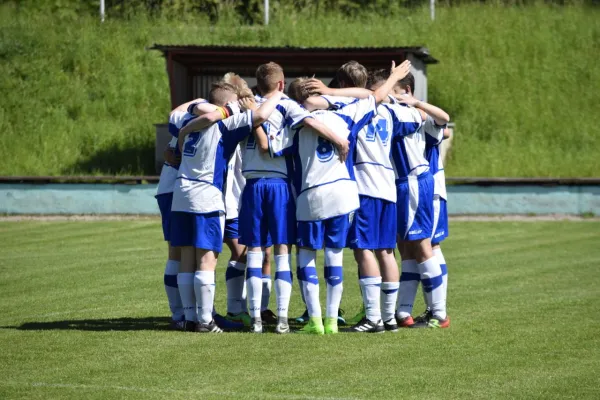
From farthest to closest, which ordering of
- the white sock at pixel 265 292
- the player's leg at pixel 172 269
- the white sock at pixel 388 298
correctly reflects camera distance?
the white sock at pixel 265 292 → the player's leg at pixel 172 269 → the white sock at pixel 388 298

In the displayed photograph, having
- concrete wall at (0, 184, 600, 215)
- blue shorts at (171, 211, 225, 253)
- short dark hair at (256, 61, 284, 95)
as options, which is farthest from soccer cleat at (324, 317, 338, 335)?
concrete wall at (0, 184, 600, 215)

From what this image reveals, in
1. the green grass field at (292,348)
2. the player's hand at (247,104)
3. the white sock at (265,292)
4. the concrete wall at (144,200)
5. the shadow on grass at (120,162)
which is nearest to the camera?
the green grass field at (292,348)

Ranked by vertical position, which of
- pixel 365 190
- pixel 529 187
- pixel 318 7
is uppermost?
pixel 318 7

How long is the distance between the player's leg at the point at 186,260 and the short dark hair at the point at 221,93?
962mm

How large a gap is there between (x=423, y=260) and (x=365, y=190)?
2.88 feet

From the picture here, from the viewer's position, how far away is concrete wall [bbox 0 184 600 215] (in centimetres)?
2041

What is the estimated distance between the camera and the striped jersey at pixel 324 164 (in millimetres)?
8258

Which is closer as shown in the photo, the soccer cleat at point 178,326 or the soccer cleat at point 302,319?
the soccer cleat at point 178,326

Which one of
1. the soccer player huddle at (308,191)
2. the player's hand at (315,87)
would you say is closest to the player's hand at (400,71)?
the soccer player huddle at (308,191)

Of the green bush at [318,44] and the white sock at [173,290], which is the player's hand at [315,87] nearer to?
the white sock at [173,290]

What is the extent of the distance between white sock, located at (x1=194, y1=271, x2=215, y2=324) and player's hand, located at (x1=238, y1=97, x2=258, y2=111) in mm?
1375

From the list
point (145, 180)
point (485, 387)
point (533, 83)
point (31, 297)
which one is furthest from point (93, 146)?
point (485, 387)

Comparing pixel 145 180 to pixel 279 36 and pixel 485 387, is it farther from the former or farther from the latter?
pixel 485 387

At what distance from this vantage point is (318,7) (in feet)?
107
